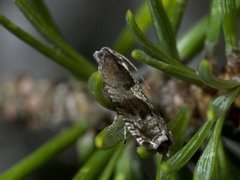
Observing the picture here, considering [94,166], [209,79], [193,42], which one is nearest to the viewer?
[209,79]

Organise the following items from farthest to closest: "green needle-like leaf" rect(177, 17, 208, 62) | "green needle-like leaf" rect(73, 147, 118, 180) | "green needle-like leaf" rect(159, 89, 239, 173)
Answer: "green needle-like leaf" rect(177, 17, 208, 62)
"green needle-like leaf" rect(73, 147, 118, 180)
"green needle-like leaf" rect(159, 89, 239, 173)

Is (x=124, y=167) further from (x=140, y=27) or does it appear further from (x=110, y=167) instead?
(x=140, y=27)

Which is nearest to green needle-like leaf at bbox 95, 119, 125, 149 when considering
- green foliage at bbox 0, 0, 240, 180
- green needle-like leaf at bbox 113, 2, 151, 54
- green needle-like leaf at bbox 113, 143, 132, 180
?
green foliage at bbox 0, 0, 240, 180

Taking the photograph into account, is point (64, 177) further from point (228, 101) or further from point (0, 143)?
point (228, 101)

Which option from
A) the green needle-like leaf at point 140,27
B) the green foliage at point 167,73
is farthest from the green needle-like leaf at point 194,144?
the green needle-like leaf at point 140,27

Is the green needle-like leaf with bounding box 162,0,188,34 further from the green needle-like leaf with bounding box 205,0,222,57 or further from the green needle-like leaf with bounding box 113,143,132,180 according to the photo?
the green needle-like leaf with bounding box 113,143,132,180

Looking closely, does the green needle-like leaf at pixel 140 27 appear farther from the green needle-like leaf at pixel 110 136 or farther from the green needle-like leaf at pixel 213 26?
the green needle-like leaf at pixel 110 136

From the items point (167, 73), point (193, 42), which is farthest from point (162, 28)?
point (193, 42)
